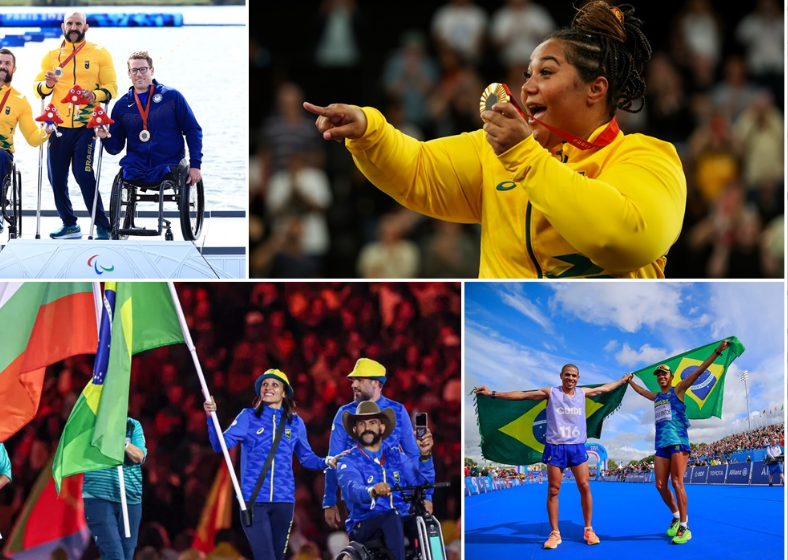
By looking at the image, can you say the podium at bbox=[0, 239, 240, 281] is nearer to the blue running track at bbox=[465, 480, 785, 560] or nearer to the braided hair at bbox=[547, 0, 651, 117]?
the blue running track at bbox=[465, 480, 785, 560]

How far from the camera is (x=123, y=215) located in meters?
4.16

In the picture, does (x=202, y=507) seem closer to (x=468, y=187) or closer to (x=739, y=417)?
(x=468, y=187)

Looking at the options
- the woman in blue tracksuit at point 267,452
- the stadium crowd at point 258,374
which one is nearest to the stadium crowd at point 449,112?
the stadium crowd at point 258,374

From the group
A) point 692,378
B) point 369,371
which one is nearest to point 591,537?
point 692,378

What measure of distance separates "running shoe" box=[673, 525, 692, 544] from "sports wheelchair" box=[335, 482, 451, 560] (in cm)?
97

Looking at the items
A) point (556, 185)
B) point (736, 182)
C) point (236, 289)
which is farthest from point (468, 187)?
point (736, 182)

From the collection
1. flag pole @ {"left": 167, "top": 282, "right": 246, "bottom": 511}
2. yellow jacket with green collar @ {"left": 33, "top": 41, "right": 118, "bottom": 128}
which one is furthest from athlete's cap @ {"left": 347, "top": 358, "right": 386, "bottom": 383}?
yellow jacket with green collar @ {"left": 33, "top": 41, "right": 118, "bottom": 128}

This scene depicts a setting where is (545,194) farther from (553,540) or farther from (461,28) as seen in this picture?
(553,540)

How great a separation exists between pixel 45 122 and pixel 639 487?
9.72 ft

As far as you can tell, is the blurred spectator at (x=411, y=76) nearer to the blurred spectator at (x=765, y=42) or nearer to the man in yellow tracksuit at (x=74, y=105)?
the man in yellow tracksuit at (x=74, y=105)

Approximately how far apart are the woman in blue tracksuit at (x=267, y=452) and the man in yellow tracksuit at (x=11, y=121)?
1358 millimetres

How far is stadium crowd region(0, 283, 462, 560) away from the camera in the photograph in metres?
4.07

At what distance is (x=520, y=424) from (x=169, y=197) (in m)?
1.78

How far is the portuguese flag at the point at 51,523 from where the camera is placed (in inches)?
160
